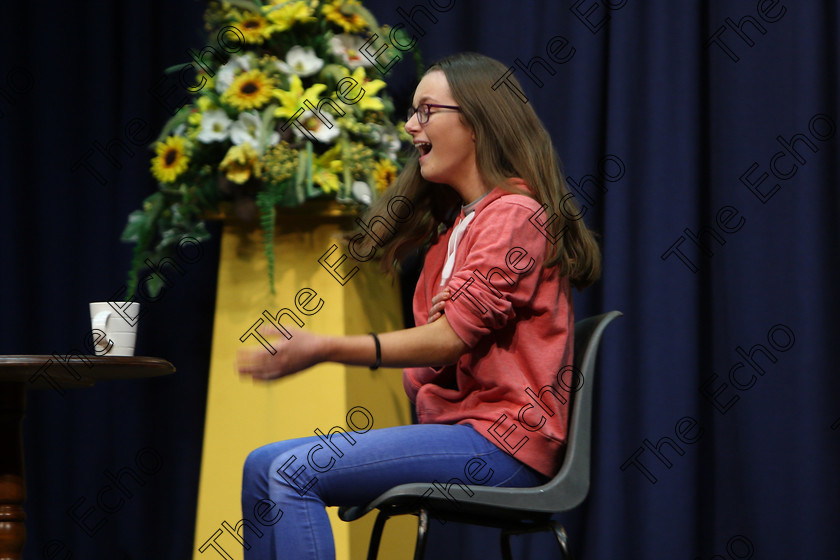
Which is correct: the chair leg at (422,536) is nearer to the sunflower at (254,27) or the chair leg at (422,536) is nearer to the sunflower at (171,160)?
the sunflower at (171,160)

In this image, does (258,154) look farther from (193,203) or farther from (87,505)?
(87,505)

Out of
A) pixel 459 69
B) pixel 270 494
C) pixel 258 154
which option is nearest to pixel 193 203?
pixel 258 154

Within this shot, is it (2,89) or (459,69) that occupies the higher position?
(2,89)

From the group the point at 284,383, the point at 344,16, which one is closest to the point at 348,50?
the point at 344,16

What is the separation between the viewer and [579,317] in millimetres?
2361

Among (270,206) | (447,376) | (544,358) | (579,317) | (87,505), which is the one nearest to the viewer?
(544,358)

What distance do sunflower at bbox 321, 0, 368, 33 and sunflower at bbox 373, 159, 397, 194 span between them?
33 centimetres

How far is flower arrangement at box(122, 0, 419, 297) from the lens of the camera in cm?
204

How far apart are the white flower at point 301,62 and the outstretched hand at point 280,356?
984mm

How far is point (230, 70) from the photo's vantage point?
212 centimetres

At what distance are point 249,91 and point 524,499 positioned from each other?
117 cm

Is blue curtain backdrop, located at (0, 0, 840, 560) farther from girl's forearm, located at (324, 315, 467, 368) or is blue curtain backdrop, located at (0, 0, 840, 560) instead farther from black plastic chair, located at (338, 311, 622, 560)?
girl's forearm, located at (324, 315, 467, 368)

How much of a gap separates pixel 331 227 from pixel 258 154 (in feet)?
0.79

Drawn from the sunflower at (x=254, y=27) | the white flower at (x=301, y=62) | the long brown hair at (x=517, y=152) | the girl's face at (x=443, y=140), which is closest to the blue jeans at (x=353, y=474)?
the long brown hair at (x=517, y=152)
